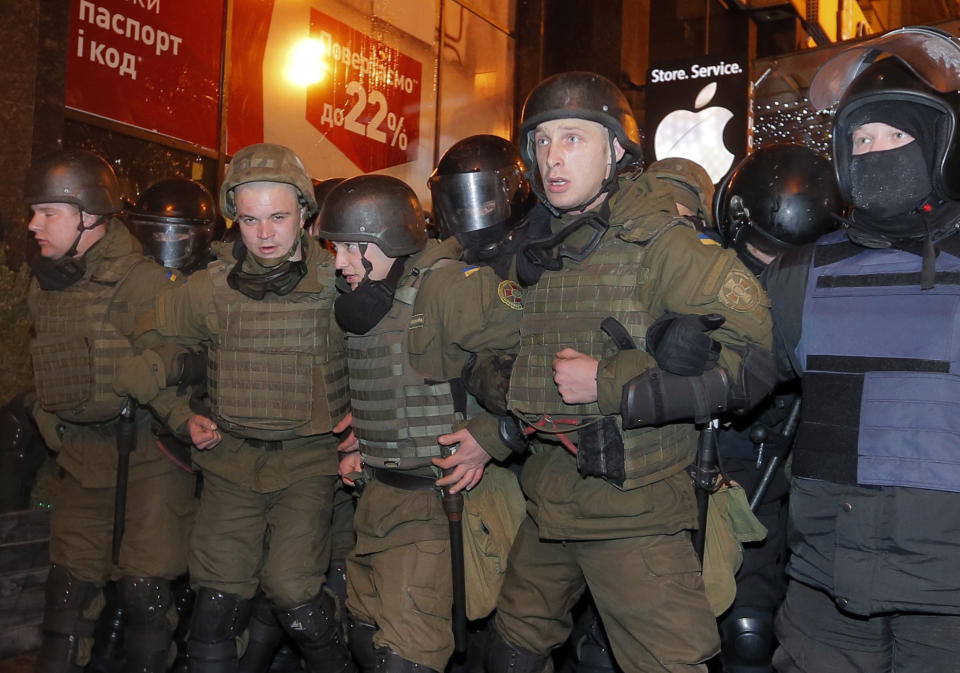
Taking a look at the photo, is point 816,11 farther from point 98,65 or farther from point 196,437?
point 196,437

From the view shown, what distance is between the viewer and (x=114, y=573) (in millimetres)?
4352

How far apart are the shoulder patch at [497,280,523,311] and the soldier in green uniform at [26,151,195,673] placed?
1753mm

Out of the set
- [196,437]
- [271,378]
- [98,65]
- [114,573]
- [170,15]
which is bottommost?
[114,573]

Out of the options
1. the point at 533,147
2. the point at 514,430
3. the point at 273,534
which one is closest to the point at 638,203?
the point at 533,147

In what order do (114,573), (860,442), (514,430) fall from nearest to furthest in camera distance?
1. (860,442)
2. (514,430)
3. (114,573)

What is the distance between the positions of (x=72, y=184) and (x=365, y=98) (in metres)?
4.61

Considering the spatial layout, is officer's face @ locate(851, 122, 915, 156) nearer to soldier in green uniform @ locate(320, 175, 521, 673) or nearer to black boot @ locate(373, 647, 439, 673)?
soldier in green uniform @ locate(320, 175, 521, 673)

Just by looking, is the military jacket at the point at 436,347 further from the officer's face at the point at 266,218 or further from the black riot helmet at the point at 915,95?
the black riot helmet at the point at 915,95

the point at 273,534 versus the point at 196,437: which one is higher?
the point at 196,437

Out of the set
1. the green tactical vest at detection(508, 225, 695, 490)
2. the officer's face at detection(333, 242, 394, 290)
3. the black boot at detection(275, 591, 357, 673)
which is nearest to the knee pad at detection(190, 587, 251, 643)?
the black boot at detection(275, 591, 357, 673)

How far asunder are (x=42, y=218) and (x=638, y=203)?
120 inches

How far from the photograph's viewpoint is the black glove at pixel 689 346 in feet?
8.70

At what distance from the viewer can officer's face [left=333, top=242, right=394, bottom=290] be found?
359cm

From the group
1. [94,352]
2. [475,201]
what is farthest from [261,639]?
[475,201]
